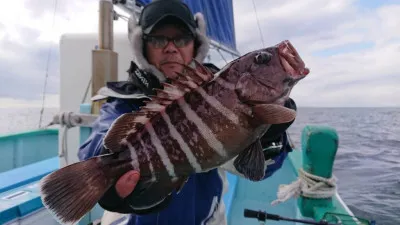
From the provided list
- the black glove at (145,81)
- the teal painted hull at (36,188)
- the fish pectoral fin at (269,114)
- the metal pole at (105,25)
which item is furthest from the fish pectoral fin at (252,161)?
the metal pole at (105,25)

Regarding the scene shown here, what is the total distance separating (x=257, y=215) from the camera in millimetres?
2582

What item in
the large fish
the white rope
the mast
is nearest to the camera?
the large fish

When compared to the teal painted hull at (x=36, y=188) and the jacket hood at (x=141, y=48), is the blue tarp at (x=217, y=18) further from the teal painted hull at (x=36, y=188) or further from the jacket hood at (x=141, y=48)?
the jacket hood at (x=141, y=48)

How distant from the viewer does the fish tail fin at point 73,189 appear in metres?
1.14

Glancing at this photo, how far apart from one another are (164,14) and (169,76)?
45cm

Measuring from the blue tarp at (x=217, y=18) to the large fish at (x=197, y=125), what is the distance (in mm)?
5098

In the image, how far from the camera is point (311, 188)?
131 inches

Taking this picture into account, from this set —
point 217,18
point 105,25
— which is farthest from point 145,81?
point 217,18

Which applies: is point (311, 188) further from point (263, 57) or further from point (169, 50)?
point (263, 57)

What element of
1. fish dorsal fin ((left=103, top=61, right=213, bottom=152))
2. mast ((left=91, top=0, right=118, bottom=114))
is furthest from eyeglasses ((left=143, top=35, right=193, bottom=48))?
mast ((left=91, top=0, right=118, bottom=114))

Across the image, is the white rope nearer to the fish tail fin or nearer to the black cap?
the black cap

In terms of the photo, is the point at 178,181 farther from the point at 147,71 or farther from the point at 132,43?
the point at 132,43

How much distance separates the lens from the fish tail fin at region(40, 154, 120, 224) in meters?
1.14

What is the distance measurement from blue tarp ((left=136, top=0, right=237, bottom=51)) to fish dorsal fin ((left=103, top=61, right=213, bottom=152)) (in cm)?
509
